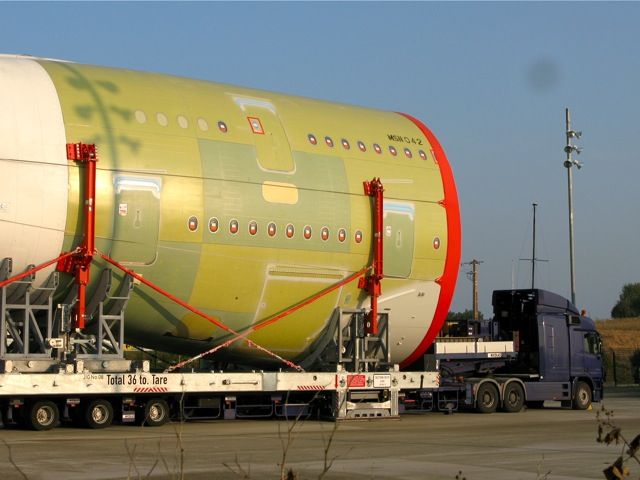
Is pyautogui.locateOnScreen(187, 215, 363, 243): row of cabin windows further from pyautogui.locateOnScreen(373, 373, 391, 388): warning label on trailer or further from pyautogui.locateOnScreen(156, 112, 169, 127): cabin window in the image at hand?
pyautogui.locateOnScreen(373, 373, 391, 388): warning label on trailer

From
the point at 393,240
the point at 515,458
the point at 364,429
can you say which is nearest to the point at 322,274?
the point at 393,240

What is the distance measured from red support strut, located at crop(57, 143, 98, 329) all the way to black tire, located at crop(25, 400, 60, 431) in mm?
2029

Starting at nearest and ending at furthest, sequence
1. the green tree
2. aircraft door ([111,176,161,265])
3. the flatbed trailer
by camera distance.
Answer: the flatbed trailer, aircraft door ([111,176,161,265]), the green tree

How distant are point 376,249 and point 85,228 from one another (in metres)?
8.01

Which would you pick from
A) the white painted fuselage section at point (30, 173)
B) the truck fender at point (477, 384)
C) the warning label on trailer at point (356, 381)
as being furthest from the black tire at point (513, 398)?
the white painted fuselage section at point (30, 173)

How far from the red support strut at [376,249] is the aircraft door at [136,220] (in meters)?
6.06

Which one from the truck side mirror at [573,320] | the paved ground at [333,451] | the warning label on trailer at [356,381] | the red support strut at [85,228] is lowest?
the paved ground at [333,451]

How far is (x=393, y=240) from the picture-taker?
2844cm

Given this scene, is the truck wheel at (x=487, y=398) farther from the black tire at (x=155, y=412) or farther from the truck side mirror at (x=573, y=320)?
the black tire at (x=155, y=412)

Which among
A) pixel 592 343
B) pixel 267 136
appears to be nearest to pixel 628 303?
pixel 592 343

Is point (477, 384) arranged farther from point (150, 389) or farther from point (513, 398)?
point (150, 389)

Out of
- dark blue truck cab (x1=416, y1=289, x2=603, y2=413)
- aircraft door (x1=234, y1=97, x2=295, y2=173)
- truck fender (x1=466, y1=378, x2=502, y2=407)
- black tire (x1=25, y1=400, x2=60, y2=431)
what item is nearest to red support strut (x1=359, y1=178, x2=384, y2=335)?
aircraft door (x1=234, y1=97, x2=295, y2=173)

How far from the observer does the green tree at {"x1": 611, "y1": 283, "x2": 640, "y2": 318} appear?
15500cm

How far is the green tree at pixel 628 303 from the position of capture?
155 meters
